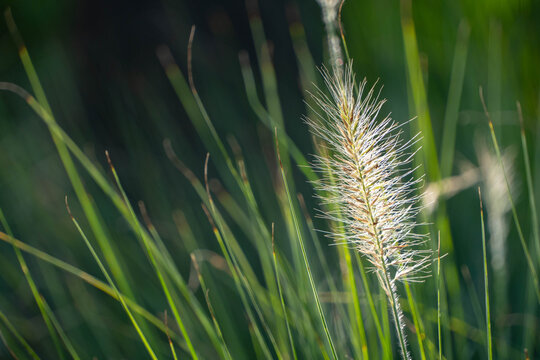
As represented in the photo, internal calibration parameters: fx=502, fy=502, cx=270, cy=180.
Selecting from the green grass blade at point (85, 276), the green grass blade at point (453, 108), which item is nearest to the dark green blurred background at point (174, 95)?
the green grass blade at point (453, 108)

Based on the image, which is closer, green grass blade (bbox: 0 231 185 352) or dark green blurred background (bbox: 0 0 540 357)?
green grass blade (bbox: 0 231 185 352)

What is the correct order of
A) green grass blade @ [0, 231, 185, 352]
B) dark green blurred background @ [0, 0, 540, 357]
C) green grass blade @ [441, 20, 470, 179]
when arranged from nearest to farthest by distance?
green grass blade @ [0, 231, 185, 352] < green grass blade @ [441, 20, 470, 179] < dark green blurred background @ [0, 0, 540, 357]

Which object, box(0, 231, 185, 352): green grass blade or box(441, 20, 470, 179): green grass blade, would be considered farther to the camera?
box(441, 20, 470, 179): green grass blade

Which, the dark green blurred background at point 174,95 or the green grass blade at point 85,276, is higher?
the dark green blurred background at point 174,95

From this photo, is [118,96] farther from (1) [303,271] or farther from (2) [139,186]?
(1) [303,271]

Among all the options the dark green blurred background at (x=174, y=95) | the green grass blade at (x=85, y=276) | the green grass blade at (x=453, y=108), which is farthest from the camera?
the dark green blurred background at (x=174, y=95)

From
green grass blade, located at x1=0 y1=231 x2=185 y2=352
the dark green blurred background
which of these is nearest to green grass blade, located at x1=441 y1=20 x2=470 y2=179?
the dark green blurred background

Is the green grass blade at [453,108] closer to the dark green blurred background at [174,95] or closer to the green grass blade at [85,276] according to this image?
the dark green blurred background at [174,95]

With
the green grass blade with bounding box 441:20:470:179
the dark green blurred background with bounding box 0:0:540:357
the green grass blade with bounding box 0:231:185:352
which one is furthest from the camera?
the dark green blurred background with bounding box 0:0:540:357

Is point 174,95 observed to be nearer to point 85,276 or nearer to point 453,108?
point 453,108

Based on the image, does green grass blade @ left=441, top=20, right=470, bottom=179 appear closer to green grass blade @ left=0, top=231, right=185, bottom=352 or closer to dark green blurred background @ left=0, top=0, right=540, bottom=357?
dark green blurred background @ left=0, top=0, right=540, bottom=357

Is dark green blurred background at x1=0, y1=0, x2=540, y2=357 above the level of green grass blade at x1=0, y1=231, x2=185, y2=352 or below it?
above
